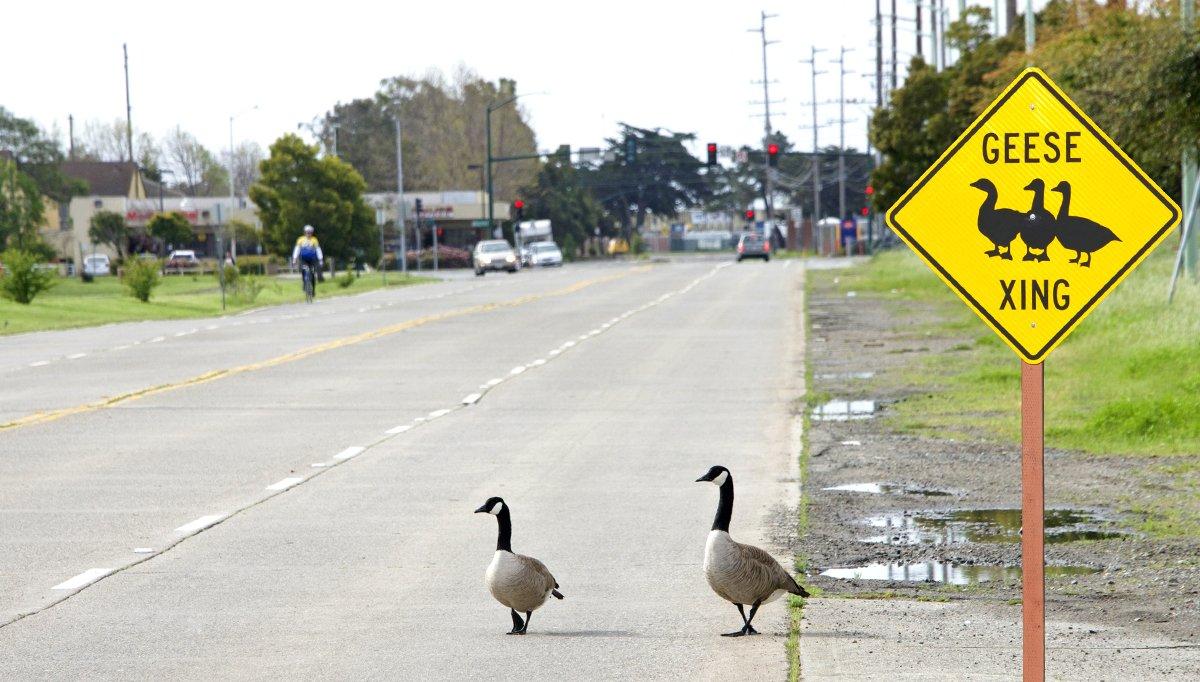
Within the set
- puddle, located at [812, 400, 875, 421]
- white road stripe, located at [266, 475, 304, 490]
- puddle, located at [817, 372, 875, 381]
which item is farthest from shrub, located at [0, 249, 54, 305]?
white road stripe, located at [266, 475, 304, 490]

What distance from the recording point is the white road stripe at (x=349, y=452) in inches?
560

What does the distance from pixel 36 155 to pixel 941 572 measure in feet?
317

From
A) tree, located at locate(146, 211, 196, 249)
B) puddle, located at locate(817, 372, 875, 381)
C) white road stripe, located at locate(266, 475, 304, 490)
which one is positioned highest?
tree, located at locate(146, 211, 196, 249)

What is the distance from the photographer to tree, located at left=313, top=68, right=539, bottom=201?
124 m

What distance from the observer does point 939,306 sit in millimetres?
36688

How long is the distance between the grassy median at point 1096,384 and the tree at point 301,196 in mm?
46042

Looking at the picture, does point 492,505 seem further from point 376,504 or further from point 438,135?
point 438,135

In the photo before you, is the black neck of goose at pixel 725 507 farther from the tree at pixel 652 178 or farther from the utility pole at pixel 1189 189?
the tree at pixel 652 178

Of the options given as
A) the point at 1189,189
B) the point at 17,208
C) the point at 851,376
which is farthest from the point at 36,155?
the point at 851,376

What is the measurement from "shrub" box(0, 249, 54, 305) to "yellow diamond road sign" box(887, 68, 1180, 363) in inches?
1469

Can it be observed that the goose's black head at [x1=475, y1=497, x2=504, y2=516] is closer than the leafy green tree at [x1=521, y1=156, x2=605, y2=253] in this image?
Yes

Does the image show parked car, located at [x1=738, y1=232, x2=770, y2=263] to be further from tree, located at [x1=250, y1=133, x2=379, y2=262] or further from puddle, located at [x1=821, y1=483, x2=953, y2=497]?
puddle, located at [x1=821, y1=483, x2=953, y2=497]

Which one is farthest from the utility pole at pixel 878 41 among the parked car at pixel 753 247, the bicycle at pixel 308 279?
the bicycle at pixel 308 279

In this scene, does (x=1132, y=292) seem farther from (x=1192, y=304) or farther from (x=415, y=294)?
(x=415, y=294)
